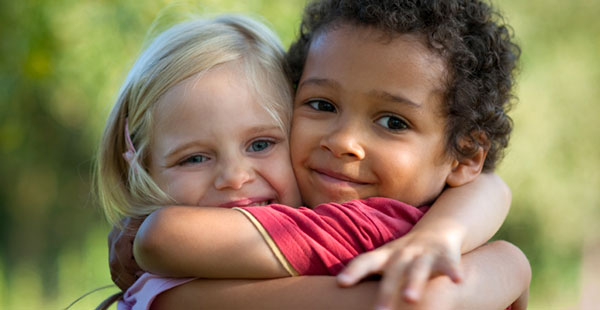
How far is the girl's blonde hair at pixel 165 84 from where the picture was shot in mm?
2221

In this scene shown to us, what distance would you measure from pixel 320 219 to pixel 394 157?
0.38 meters

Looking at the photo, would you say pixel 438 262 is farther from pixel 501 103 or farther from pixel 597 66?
pixel 597 66

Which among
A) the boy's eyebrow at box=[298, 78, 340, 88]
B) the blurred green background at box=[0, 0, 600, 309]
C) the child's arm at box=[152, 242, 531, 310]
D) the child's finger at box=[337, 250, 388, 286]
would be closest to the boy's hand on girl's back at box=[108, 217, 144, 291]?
the child's arm at box=[152, 242, 531, 310]

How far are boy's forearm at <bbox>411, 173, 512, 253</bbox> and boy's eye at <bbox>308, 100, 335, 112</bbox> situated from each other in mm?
493

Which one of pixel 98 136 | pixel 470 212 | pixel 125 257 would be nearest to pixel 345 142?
pixel 470 212

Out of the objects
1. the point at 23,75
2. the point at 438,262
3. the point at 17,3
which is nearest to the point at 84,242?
the point at 23,75

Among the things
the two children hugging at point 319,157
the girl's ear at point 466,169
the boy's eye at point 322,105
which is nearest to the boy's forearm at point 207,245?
the two children hugging at point 319,157

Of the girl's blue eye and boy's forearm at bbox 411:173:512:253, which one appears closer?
boy's forearm at bbox 411:173:512:253

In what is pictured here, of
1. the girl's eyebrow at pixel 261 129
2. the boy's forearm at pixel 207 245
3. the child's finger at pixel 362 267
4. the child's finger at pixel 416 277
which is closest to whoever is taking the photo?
the child's finger at pixel 416 277

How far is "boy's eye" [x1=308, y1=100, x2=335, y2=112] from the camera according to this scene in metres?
2.20

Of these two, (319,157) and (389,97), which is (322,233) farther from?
(389,97)

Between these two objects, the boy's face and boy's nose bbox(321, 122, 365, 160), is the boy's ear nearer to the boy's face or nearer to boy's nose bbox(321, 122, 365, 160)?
the boy's face

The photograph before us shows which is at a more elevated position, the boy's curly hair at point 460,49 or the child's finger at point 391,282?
the boy's curly hair at point 460,49

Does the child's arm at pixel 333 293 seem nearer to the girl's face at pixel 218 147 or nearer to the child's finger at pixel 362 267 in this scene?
the child's finger at pixel 362 267
